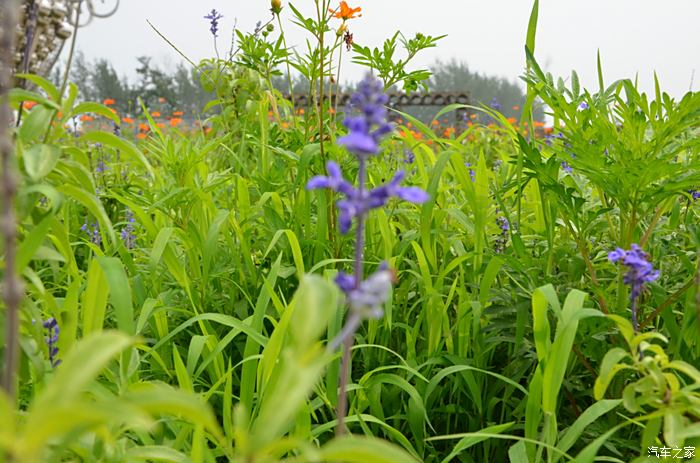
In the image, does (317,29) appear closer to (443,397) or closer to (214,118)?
(214,118)

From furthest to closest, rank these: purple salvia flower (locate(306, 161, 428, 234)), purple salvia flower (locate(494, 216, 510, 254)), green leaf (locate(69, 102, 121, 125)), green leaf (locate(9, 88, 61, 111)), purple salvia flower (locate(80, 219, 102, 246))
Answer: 1. purple salvia flower (locate(80, 219, 102, 246))
2. purple salvia flower (locate(494, 216, 510, 254))
3. green leaf (locate(69, 102, 121, 125))
4. green leaf (locate(9, 88, 61, 111))
5. purple salvia flower (locate(306, 161, 428, 234))

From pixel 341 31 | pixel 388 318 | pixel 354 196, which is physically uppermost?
pixel 341 31

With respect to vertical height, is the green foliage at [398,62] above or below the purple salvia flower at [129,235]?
above

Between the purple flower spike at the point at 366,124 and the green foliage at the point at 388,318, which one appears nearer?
the purple flower spike at the point at 366,124

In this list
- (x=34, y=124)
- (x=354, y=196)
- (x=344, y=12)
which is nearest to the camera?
(x=354, y=196)

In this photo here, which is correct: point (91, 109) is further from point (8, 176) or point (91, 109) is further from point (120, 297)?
point (8, 176)

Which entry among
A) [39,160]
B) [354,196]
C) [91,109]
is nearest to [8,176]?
[354,196]

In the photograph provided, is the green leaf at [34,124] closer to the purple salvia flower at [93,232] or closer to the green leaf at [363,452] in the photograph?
the green leaf at [363,452]

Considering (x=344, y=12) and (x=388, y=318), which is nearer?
(x=388, y=318)

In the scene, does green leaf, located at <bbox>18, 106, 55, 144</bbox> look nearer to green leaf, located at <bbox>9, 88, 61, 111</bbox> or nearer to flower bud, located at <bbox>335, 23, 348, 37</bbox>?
green leaf, located at <bbox>9, 88, 61, 111</bbox>

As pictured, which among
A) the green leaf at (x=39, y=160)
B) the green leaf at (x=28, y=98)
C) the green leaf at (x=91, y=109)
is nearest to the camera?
the green leaf at (x=39, y=160)

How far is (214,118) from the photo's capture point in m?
2.71

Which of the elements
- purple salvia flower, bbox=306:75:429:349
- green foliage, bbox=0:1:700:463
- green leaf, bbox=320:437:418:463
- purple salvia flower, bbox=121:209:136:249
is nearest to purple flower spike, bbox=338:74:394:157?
purple salvia flower, bbox=306:75:429:349

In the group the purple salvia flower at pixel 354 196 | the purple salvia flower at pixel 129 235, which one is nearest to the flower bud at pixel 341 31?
the purple salvia flower at pixel 129 235
